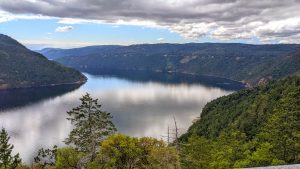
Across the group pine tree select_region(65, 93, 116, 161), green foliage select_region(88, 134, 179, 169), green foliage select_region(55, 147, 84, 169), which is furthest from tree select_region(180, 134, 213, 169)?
green foliage select_region(55, 147, 84, 169)

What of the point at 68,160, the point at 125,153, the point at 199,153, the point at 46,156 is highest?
the point at 125,153

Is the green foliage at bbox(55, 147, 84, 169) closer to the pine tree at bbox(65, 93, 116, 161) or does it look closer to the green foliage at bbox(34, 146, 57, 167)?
the pine tree at bbox(65, 93, 116, 161)

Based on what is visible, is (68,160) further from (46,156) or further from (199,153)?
(46,156)

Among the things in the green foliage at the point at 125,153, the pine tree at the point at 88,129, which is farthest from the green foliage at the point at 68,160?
the green foliage at the point at 125,153

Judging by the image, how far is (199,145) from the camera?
231ft

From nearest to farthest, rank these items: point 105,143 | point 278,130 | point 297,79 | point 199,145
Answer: point 105,143
point 278,130
point 199,145
point 297,79

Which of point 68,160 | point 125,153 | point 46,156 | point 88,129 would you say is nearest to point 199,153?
point 125,153

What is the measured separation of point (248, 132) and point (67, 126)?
335 feet

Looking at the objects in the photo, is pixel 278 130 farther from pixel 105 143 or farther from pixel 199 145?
pixel 105 143

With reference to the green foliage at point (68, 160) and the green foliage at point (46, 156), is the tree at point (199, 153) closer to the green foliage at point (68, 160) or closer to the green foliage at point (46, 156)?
the green foliage at point (68, 160)

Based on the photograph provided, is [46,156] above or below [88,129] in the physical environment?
below

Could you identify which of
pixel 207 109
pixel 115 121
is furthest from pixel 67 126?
pixel 207 109

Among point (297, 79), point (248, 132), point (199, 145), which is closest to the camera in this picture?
point (199, 145)

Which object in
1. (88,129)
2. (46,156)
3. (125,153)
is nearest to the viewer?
(125,153)
